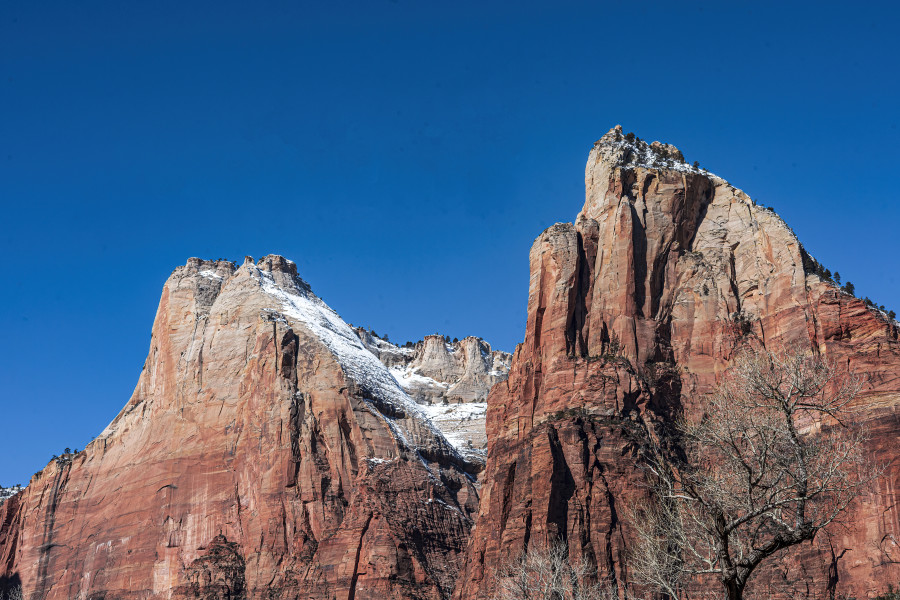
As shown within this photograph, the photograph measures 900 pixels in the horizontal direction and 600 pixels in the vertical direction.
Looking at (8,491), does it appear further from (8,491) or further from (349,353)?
(349,353)

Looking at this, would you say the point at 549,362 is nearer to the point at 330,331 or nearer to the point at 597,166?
the point at 597,166

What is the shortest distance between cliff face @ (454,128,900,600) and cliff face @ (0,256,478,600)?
17205mm

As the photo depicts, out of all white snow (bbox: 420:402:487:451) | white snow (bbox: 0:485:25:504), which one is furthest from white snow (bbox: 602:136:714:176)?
white snow (bbox: 0:485:25:504)

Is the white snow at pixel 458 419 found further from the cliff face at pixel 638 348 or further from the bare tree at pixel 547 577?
the bare tree at pixel 547 577

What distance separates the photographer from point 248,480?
134875 mm

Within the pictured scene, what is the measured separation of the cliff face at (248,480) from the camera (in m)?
124

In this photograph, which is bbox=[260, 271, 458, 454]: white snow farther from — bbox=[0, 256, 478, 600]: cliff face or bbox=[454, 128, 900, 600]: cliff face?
bbox=[454, 128, 900, 600]: cliff face

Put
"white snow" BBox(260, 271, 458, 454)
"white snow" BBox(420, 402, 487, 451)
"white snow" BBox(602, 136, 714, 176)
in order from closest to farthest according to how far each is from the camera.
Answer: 1. "white snow" BBox(602, 136, 714, 176)
2. "white snow" BBox(260, 271, 458, 454)
3. "white snow" BBox(420, 402, 487, 451)

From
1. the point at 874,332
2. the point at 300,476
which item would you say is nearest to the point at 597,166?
the point at 874,332

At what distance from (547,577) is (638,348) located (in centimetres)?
3102

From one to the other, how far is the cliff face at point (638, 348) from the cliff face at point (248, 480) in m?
17.2

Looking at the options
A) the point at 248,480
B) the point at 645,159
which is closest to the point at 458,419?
the point at 248,480

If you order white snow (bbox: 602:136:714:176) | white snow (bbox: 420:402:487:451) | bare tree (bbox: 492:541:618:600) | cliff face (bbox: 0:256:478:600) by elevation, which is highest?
white snow (bbox: 602:136:714:176)

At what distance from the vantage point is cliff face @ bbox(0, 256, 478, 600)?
124 meters
